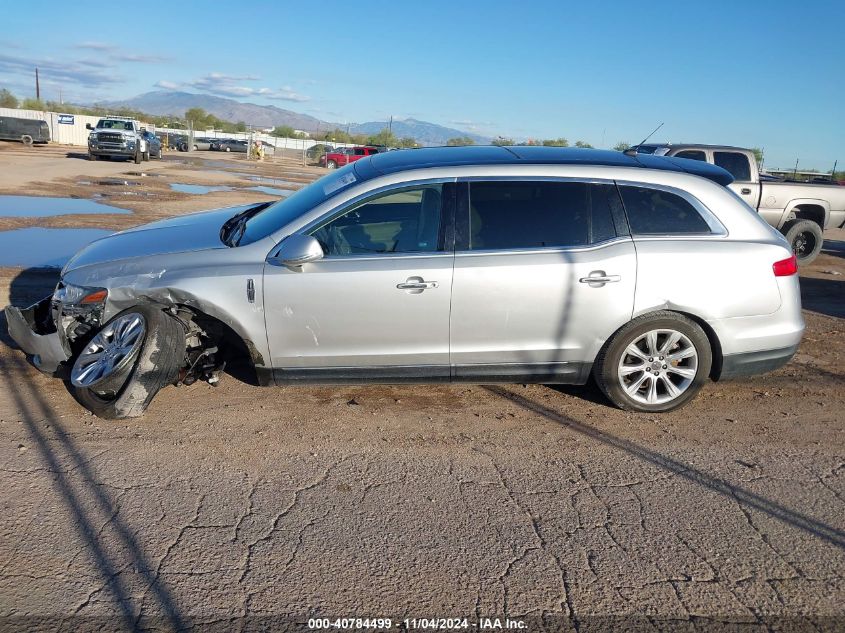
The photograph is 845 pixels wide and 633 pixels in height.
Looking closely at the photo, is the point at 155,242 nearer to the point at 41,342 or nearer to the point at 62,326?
the point at 62,326

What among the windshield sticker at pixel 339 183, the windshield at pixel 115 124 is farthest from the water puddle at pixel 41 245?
the windshield at pixel 115 124

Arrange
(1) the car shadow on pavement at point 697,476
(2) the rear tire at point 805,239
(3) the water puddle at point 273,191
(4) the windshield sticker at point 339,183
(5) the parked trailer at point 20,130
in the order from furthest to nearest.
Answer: (5) the parked trailer at point 20,130 → (3) the water puddle at point 273,191 → (2) the rear tire at point 805,239 → (4) the windshield sticker at point 339,183 → (1) the car shadow on pavement at point 697,476

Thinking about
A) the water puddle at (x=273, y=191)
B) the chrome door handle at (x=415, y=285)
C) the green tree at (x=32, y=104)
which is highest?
the green tree at (x=32, y=104)

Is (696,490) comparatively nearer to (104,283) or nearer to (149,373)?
(149,373)

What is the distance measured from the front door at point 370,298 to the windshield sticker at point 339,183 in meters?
0.27

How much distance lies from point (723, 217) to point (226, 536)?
3960 mm

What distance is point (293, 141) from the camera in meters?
79.8

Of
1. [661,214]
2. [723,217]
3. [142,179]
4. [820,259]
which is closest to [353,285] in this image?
[661,214]

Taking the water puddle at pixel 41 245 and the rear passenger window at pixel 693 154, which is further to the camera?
the rear passenger window at pixel 693 154

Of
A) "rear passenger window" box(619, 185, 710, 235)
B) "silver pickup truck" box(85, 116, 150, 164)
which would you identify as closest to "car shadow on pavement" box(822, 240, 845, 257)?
"rear passenger window" box(619, 185, 710, 235)

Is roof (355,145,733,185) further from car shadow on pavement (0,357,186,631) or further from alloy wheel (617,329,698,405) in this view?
car shadow on pavement (0,357,186,631)

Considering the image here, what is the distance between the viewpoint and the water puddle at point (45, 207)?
13736mm

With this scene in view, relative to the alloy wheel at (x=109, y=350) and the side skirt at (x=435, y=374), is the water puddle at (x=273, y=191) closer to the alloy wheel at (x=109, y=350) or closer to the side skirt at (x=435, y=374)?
the alloy wheel at (x=109, y=350)

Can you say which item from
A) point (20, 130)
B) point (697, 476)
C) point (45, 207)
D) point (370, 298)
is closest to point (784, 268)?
point (697, 476)
